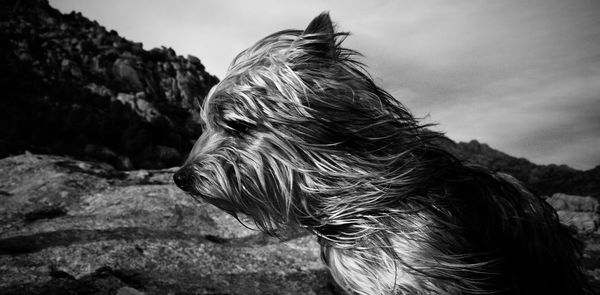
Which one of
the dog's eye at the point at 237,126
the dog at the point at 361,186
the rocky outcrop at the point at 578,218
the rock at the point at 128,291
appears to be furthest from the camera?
the rocky outcrop at the point at 578,218

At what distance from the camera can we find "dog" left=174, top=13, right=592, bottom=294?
2.24m

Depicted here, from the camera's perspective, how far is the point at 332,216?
2373 millimetres

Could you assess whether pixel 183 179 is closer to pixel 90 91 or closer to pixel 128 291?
pixel 128 291

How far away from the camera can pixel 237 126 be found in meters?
2.54

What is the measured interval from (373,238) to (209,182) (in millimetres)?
1179

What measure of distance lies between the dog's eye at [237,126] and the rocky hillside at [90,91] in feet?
128

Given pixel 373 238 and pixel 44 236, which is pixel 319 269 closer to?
pixel 373 238

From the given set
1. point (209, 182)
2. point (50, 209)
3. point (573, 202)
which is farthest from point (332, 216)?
point (573, 202)

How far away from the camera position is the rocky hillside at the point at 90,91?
4954 centimetres

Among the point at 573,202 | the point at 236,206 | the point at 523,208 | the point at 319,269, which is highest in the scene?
the point at 573,202

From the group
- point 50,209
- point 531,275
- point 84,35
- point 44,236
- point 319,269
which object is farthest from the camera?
point 84,35

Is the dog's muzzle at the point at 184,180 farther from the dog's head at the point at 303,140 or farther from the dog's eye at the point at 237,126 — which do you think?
the dog's eye at the point at 237,126

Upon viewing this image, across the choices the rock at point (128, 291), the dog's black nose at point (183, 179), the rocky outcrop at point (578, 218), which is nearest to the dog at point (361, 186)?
the dog's black nose at point (183, 179)

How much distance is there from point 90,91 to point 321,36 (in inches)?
2904
